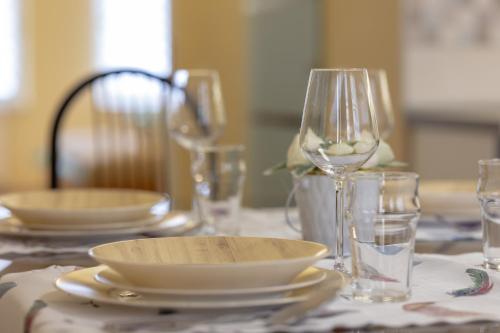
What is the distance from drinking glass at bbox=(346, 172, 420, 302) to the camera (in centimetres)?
85

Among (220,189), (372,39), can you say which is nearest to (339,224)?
(220,189)

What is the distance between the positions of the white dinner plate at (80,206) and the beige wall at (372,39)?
2314mm

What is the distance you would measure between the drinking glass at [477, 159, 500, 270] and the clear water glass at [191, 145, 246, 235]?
395mm

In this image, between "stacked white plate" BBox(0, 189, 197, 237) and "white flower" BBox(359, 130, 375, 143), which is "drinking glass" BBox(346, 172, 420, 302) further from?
"stacked white plate" BBox(0, 189, 197, 237)

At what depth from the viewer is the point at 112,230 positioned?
1.32 m

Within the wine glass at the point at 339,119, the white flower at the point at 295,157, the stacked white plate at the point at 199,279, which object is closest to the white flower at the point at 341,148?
the wine glass at the point at 339,119

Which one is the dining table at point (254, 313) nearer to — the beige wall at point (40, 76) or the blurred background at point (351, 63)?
the blurred background at point (351, 63)

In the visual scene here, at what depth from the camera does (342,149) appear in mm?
956

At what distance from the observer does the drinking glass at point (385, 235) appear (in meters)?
0.85

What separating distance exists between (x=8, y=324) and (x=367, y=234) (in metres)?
0.35

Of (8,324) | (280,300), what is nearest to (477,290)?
(280,300)

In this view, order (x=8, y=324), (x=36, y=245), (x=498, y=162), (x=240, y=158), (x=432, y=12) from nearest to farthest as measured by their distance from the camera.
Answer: (x=8, y=324), (x=498, y=162), (x=36, y=245), (x=240, y=158), (x=432, y=12)

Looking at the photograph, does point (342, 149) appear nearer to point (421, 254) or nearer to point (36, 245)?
point (421, 254)

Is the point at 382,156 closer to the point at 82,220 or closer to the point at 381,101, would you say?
the point at 381,101
